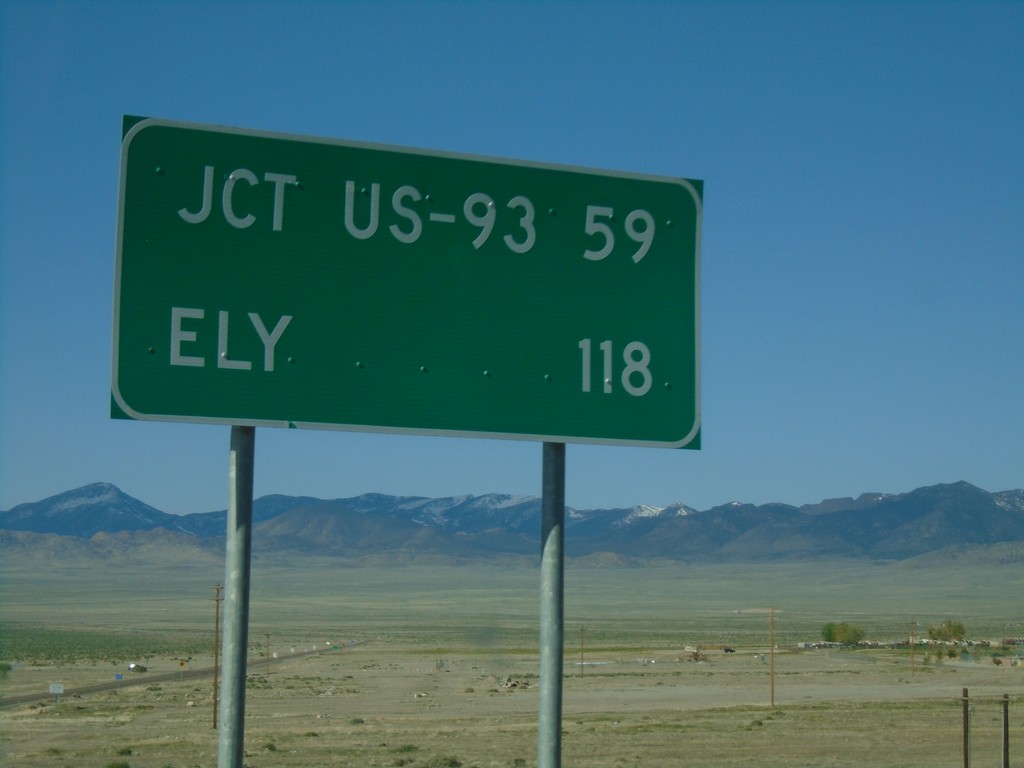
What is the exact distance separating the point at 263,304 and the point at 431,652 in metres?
117

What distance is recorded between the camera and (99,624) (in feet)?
516

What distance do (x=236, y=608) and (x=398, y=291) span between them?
1.24 m

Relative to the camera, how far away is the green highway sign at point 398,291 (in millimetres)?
4129

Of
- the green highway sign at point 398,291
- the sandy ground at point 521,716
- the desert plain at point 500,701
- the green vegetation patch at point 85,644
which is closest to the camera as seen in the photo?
the green highway sign at point 398,291

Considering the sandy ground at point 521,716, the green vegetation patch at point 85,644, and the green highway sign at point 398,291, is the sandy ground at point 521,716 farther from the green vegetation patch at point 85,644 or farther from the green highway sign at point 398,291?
the green highway sign at point 398,291

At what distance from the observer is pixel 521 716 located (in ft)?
193

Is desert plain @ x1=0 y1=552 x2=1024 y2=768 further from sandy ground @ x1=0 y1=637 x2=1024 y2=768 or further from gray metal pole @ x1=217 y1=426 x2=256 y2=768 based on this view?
gray metal pole @ x1=217 y1=426 x2=256 y2=768

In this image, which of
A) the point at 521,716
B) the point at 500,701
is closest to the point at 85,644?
the point at 500,701

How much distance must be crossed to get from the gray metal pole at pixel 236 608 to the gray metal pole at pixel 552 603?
1.00 metres

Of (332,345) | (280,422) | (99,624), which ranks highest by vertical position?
(332,345)

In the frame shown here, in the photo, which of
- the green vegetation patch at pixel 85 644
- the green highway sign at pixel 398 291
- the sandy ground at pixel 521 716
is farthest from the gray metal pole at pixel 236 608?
the green vegetation patch at pixel 85 644

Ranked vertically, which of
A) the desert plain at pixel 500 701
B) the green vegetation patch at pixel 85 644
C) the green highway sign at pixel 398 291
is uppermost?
the green highway sign at pixel 398 291

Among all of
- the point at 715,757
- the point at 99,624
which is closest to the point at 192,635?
the point at 99,624

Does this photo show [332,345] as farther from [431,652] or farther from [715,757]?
[431,652]
